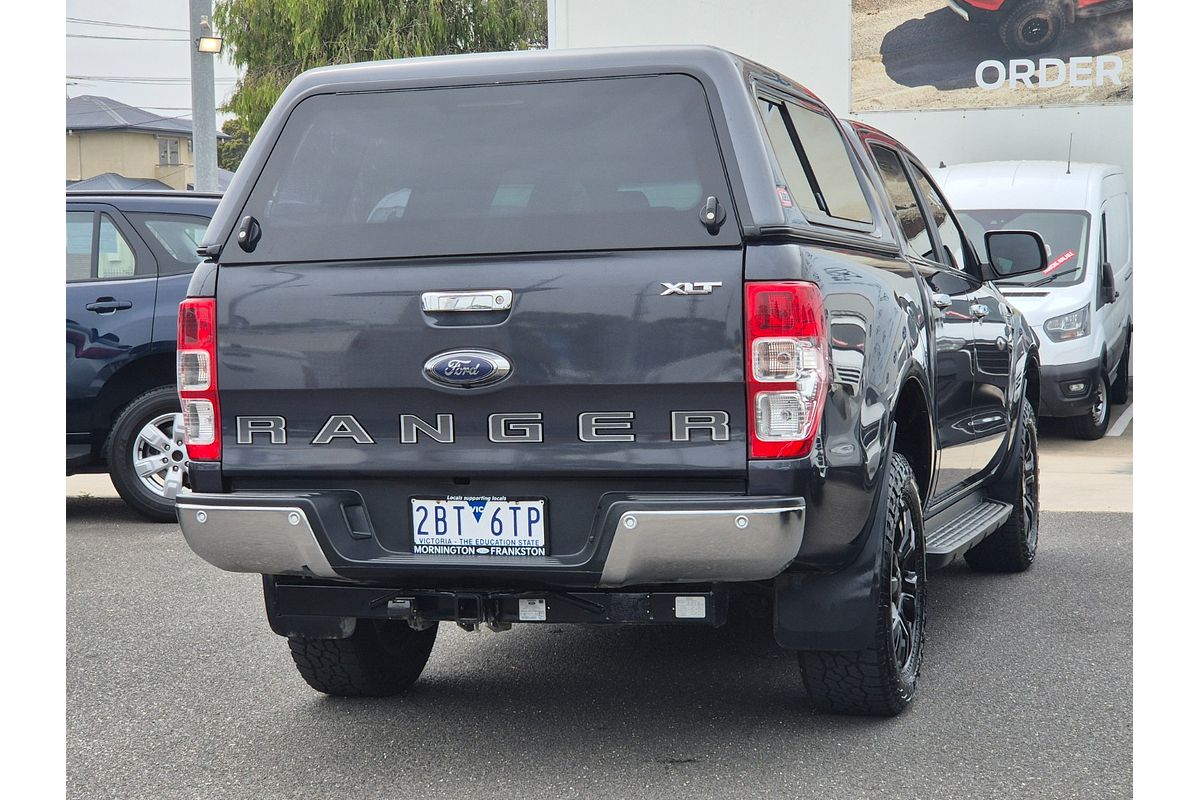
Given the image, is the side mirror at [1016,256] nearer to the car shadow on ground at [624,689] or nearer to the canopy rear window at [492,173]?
the car shadow on ground at [624,689]

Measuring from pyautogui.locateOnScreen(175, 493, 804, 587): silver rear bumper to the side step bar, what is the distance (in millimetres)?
1358

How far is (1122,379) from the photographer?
45.0ft

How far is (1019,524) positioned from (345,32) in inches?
1022

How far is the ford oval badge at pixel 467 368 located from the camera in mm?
3910

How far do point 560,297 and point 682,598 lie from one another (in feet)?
2.82

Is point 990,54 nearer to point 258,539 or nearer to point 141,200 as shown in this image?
point 141,200

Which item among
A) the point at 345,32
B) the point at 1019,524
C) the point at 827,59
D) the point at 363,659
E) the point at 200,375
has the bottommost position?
the point at 363,659

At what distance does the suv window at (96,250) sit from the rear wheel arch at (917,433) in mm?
4964

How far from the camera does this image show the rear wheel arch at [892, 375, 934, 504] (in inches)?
192

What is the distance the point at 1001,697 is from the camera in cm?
482

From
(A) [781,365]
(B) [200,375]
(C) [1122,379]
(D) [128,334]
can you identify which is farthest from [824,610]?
(C) [1122,379]

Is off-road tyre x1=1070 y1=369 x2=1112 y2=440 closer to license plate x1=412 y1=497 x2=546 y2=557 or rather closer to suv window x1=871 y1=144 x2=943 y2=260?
suv window x1=871 y1=144 x2=943 y2=260

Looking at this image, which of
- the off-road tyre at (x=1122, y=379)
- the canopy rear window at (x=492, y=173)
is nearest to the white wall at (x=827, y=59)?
the off-road tyre at (x=1122, y=379)

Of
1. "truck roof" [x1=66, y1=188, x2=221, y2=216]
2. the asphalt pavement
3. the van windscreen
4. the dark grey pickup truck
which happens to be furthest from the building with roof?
the dark grey pickup truck
